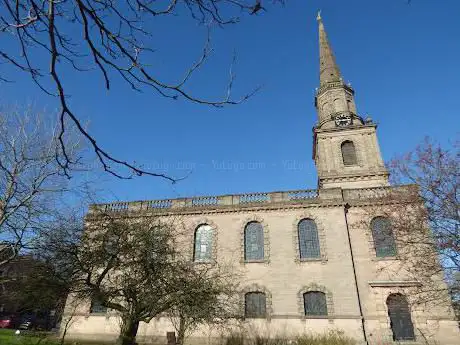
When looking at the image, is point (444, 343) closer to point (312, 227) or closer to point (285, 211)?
point (312, 227)

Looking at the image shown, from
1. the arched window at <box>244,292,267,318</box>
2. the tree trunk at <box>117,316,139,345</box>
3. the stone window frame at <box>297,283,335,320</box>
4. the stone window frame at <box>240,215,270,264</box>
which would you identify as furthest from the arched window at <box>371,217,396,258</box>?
the tree trunk at <box>117,316,139,345</box>

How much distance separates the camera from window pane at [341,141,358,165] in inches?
1126

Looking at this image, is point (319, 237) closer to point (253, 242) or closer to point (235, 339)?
point (253, 242)

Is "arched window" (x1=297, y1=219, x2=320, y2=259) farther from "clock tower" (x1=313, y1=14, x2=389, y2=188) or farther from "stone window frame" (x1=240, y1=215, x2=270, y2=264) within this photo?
"clock tower" (x1=313, y1=14, x2=389, y2=188)

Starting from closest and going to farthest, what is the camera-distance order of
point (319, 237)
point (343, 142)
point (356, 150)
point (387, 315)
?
point (387, 315) → point (319, 237) → point (356, 150) → point (343, 142)

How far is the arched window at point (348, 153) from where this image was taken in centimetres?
2858

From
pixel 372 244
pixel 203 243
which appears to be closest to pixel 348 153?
pixel 372 244

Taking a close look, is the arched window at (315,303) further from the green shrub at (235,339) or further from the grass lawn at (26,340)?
the grass lawn at (26,340)

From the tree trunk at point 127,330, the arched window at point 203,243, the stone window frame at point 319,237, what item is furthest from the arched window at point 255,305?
the tree trunk at point 127,330

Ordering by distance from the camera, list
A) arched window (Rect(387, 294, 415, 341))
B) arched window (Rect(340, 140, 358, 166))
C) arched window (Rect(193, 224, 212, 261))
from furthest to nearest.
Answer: arched window (Rect(340, 140, 358, 166)) → arched window (Rect(193, 224, 212, 261)) → arched window (Rect(387, 294, 415, 341))

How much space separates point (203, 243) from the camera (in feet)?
76.3

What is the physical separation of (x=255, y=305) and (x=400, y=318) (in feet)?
27.9

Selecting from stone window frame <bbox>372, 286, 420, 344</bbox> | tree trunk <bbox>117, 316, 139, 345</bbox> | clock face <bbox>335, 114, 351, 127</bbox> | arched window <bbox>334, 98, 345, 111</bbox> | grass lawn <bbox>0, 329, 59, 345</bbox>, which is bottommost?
grass lawn <bbox>0, 329, 59, 345</bbox>

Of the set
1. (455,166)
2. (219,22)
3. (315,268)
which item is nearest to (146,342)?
(315,268)
